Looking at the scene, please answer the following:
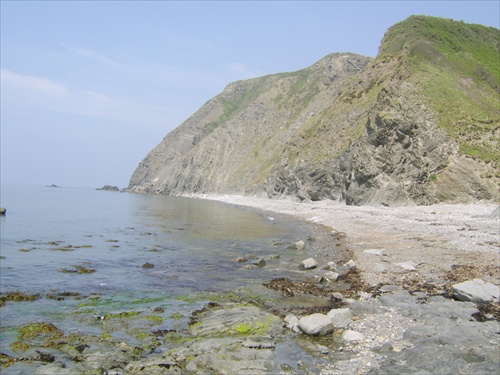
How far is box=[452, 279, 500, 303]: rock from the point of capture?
1200 centimetres

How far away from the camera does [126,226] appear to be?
43125mm

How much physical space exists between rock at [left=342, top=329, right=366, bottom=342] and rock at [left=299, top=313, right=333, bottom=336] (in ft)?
1.52

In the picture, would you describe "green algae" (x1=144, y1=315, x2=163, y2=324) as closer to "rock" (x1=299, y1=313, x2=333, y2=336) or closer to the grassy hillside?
"rock" (x1=299, y1=313, x2=333, y2=336)

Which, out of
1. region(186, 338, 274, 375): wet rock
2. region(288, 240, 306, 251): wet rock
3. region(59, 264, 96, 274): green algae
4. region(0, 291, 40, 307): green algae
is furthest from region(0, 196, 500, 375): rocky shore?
region(288, 240, 306, 251): wet rock

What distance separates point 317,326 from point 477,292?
5.41 meters

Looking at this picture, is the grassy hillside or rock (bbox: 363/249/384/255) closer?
rock (bbox: 363/249/384/255)

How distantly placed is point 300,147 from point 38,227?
56482mm

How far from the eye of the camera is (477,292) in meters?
12.2

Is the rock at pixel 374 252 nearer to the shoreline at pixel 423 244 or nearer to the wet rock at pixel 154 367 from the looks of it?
the shoreline at pixel 423 244

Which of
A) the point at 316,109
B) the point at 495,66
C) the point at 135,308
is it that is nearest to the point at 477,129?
the point at 495,66

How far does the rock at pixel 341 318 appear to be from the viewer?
11336 mm

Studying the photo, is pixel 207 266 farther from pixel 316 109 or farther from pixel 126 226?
pixel 316 109

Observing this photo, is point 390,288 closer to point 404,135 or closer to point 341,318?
point 341,318

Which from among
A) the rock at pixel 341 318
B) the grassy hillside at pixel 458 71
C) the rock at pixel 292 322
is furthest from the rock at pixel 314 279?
the grassy hillside at pixel 458 71
